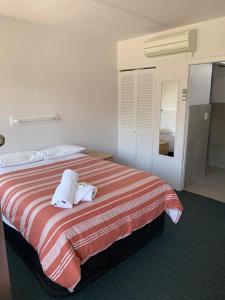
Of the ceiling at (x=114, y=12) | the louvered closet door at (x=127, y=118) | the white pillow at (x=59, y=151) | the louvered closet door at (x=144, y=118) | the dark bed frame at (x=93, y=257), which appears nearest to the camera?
the dark bed frame at (x=93, y=257)

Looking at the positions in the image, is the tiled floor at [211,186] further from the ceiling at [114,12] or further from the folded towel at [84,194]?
the ceiling at [114,12]

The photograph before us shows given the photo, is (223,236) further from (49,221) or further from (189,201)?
(49,221)

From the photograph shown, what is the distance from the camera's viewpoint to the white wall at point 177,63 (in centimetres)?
293

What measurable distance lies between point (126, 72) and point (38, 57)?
1.52m

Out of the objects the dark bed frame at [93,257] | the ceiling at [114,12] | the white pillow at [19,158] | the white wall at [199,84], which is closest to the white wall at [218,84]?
the white wall at [199,84]

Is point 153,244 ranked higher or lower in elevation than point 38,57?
lower

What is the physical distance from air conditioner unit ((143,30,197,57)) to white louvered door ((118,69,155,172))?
1.09 ft

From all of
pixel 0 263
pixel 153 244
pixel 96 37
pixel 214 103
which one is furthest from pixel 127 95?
pixel 0 263

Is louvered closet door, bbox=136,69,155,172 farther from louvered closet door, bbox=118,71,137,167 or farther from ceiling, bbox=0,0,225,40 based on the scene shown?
ceiling, bbox=0,0,225,40

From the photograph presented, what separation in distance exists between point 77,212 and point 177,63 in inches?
103

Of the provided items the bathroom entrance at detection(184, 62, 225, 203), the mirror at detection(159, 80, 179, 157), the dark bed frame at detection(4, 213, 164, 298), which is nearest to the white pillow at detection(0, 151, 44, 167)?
the dark bed frame at detection(4, 213, 164, 298)

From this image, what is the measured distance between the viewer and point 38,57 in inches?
125

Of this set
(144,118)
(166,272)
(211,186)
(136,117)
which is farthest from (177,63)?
(166,272)

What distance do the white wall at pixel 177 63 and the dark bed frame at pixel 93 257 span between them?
1365 mm
